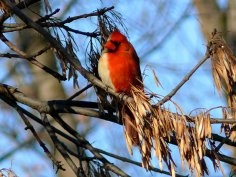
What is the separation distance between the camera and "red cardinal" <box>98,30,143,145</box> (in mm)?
2758

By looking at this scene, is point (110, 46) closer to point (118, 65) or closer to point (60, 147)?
point (118, 65)

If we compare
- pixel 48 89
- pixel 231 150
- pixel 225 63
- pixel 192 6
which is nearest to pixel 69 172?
pixel 48 89

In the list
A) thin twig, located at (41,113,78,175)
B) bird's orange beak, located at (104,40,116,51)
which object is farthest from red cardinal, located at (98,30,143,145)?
thin twig, located at (41,113,78,175)

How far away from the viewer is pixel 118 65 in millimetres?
2836

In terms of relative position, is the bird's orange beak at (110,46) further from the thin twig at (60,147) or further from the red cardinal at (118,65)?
the thin twig at (60,147)

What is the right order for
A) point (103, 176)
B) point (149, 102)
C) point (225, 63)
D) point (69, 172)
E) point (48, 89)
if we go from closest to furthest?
point (149, 102) < point (225, 63) < point (103, 176) < point (69, 172) < point (48, 89)

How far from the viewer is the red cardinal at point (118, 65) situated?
9.05ft

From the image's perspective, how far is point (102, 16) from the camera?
2.90m

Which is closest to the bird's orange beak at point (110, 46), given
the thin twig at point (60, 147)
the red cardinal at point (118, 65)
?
the red cardinal at point (118, 65)

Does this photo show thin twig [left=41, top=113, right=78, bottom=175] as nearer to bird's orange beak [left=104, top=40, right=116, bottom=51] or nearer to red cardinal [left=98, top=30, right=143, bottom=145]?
red cardinal [left=98, top=30, right=143, bottom=145]

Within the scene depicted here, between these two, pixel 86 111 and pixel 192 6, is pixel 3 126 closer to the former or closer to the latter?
pixel 192 6

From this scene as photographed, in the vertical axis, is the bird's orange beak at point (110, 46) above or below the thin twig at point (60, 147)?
above

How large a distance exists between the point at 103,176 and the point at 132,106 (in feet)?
1.51

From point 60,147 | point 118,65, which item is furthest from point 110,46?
point 60,147
